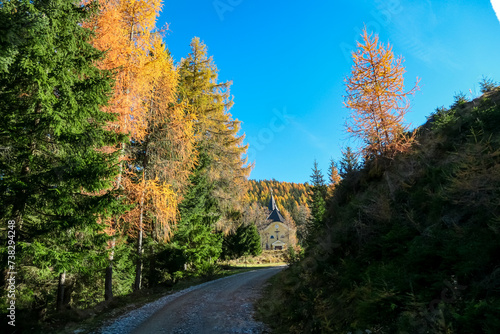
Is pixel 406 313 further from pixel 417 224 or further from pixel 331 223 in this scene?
pixel 331 223

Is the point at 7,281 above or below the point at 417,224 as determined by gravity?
below

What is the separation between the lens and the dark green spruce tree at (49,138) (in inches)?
228

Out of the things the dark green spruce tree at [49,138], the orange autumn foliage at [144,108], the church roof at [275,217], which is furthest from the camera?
the church roof at [275,217]

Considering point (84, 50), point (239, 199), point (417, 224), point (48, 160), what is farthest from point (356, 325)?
point (239, 199)

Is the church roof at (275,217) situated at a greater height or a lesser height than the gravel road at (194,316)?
greater

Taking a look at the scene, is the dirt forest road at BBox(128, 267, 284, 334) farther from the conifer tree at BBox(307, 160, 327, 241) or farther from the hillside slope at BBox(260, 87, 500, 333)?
the conifer tree at BBox(307, 160, 327, 241)

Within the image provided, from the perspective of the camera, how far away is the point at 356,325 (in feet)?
15.8

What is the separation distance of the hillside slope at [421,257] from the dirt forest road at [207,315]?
1.01 meters

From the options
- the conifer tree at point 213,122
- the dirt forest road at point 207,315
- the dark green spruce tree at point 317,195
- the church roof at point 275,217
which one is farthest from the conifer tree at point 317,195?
the church roof at point 275,217

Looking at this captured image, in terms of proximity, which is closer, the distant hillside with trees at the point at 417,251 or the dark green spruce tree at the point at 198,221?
the distant hillside with trees at the point at 417,251

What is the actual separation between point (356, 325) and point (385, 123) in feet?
29.6

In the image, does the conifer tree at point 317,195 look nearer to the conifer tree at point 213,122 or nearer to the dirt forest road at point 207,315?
the conifer tree at point 213,122

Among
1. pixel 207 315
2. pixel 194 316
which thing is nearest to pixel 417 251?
pixel 207 315

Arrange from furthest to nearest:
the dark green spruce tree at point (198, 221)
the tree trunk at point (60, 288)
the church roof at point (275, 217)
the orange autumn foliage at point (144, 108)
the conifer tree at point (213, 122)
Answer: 1. the church roof at point (275, 217)
2. the conifer tree at point (213, 122)
3. the dark green spruce tree at point (198, 221)
4. the orange autumn foliage at point (144, 108)
5. the tree trunk at point (60, 288)
